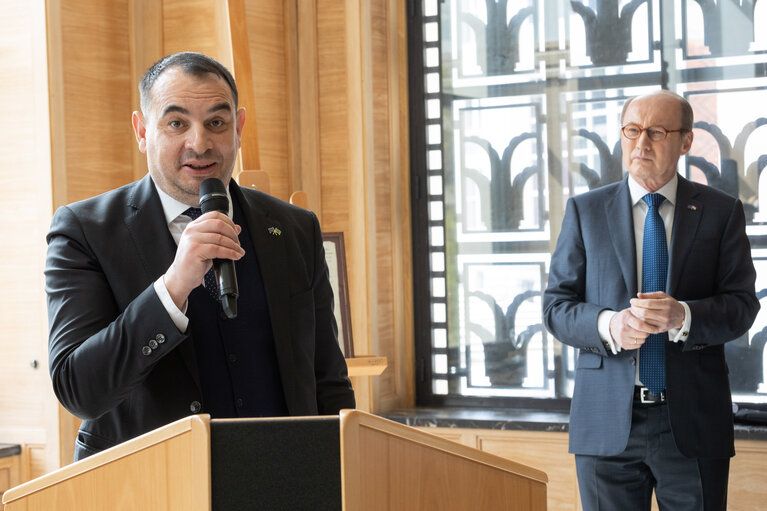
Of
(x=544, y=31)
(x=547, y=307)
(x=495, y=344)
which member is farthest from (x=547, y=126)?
(x=547, y=307)

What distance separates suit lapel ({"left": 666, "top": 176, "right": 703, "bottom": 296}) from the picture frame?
1.38 meters

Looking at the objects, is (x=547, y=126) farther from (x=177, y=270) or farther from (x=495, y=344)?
(x=177, y=270)

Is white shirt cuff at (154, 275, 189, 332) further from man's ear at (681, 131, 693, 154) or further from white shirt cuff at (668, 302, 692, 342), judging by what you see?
man's ear at (681, 131, 693, 154)

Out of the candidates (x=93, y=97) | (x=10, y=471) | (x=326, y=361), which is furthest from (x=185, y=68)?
(x=10, y=471)

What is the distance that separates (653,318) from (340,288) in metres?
1.49

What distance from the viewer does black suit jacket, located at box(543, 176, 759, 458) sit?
2.64 meters

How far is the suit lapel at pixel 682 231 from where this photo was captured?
2.74m

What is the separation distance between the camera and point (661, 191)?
9.38 ft

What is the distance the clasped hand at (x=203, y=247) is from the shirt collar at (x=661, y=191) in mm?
1822

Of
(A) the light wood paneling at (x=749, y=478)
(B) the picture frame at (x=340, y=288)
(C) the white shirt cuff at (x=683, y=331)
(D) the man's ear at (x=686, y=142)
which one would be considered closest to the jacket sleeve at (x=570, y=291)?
(C) the white shirt cuff at (x=683, y=331)

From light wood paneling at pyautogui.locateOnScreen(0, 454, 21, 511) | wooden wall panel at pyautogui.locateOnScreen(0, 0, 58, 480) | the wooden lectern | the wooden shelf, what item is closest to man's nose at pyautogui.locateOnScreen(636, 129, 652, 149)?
the wooden shelf

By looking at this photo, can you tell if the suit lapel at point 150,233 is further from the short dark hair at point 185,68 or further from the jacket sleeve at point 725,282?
the jacket sleeve at point 725,282

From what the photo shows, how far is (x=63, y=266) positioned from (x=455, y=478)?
0.90m

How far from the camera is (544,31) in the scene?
4371mm
